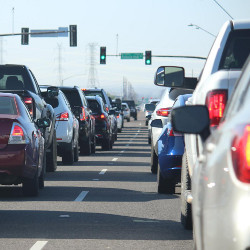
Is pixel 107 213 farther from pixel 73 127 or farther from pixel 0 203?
pixel 73 127

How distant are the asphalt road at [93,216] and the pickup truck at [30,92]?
1248 mm

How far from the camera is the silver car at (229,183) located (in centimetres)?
396

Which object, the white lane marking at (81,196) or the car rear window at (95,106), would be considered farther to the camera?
the car rear window at (95,106)

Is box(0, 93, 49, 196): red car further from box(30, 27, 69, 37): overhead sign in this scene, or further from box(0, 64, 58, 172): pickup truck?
box(30, 27, 69, 37): overhead sign

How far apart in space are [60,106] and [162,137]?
30.8ft

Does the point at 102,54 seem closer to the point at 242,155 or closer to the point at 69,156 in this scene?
the point at 69,156

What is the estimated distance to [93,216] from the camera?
11523 mm

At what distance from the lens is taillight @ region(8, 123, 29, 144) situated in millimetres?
13211

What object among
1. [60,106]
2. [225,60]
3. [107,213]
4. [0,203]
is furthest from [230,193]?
[60,106]

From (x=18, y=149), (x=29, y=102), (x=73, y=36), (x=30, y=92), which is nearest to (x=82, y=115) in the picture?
(x=30, y=92)

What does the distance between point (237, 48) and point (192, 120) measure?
11.5 ft

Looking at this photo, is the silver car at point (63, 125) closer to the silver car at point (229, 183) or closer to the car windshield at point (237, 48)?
the car windshield at point (237, 48)

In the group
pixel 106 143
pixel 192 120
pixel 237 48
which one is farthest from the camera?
pixel 106 143

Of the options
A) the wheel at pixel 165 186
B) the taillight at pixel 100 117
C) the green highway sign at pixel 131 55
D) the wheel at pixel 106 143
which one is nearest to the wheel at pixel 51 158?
the wheel at pixel 165 186
